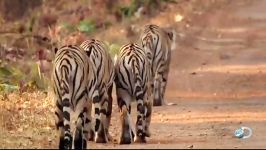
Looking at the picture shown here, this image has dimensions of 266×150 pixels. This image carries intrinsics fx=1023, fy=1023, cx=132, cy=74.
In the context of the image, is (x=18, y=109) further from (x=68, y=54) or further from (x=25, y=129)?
(x=68, y=54)

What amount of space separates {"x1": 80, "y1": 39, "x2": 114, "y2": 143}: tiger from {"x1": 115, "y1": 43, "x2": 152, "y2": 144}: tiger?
0.17 metres

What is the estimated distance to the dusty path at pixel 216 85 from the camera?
14.1m

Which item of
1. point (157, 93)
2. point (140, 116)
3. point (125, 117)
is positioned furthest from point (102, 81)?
point (157, 93)

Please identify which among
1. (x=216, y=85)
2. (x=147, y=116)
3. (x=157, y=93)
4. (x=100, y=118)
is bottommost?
(x=100, y=118)

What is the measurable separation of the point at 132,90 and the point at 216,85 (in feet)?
26.3

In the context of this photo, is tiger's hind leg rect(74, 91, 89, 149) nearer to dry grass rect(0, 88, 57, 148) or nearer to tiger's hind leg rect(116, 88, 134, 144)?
dry grass rect(0, 88, 57, 148)

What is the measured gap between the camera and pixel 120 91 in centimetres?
1367

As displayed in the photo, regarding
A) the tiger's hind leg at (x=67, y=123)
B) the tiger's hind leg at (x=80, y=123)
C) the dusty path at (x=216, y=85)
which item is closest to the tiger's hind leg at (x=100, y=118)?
the dusty path at (x=216, y=85)

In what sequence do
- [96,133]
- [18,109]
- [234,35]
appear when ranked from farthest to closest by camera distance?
[234,35]
[18,109]
[96,133]

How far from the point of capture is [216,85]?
70.3 feet

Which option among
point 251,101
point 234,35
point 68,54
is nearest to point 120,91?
point 68,54

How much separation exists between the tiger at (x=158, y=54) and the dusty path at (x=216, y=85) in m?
0.33

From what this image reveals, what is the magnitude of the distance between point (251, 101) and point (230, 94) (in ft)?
4.16

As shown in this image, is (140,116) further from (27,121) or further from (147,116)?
(27,121)
